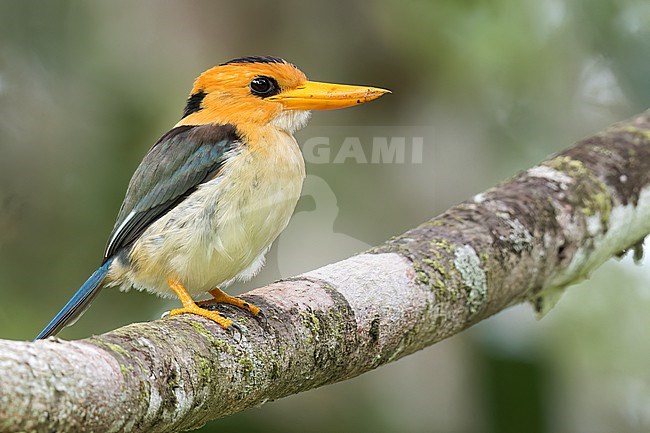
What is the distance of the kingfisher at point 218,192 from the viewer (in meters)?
2.53

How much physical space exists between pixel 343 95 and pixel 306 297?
0.80 metres

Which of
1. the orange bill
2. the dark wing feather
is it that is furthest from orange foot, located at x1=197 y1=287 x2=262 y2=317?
the orange bill

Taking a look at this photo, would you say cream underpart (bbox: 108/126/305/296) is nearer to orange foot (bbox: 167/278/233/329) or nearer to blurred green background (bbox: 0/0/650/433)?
orange foot (bbox: 167/278/233/329)

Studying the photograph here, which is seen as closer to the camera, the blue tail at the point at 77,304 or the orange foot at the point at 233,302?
the orange foot at the point at 233,302

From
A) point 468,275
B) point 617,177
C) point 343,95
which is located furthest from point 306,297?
point 617,177

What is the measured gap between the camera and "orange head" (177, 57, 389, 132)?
2855 mm

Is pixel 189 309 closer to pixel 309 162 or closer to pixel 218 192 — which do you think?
pixel 218 192

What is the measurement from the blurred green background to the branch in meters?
0.98

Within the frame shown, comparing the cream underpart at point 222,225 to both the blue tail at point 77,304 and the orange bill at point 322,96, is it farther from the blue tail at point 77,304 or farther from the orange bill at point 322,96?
the orange bill at point 322,96

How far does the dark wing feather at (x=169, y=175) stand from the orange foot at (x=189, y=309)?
0.21 meters

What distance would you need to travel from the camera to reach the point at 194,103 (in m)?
3.00

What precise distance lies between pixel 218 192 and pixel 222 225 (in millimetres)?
102

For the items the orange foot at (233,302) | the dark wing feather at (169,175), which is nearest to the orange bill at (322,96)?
the dark wing feather at (169,175)

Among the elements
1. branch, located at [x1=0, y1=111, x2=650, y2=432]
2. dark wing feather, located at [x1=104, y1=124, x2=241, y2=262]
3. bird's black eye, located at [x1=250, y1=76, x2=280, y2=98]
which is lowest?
branch, located at [x1=0, y1=111, x2=650, y2=432]
